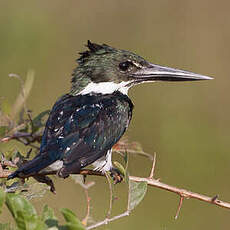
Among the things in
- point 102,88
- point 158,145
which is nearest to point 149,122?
point 158,145

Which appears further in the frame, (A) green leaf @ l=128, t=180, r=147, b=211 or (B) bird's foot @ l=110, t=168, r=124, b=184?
(B) bird's foot @ l=110, t=168, r=124, b=184

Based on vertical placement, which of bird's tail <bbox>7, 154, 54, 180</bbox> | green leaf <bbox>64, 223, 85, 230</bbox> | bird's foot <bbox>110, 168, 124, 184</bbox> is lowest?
bird's foot <bbox>110, 168, 124, 184</bbox>

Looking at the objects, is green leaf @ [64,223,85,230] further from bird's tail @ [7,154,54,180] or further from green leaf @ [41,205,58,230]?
bird's tail @ [7,154,54,180]

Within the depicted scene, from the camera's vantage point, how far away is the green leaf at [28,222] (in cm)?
181

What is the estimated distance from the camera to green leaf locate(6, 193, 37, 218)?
6.07ft

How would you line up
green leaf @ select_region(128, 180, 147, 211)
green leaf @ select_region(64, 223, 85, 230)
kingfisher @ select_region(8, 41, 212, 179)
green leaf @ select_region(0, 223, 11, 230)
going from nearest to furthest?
green leaf @ select_region(64, 223, 85, 230)
green leaf @ select_region(0, 223, 11, 230)
green leaf @ select_region(128, 180, 147, 211)
kingfisher @ select_region(8, 41, 212, 179)

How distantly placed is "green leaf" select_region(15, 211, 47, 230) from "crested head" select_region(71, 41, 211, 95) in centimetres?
176

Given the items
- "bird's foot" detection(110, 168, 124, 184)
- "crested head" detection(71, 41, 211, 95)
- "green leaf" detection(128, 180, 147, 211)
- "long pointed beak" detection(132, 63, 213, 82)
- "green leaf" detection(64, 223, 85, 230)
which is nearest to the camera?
"green leaf" detection(64, 223, 85, 230)

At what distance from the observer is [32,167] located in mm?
2633

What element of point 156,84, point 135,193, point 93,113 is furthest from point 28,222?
point 156,84

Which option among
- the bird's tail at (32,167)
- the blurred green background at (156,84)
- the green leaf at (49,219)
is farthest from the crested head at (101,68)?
the green leaf at (49,219)

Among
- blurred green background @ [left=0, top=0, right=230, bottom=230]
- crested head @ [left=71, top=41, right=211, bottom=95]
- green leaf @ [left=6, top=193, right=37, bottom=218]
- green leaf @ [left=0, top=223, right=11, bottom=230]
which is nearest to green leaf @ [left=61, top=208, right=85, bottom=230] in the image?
green leaf @ [left=6, top=193, right=37, bottom=218]

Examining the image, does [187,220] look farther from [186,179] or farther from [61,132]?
[61,132]

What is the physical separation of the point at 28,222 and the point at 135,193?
1.59 feet
